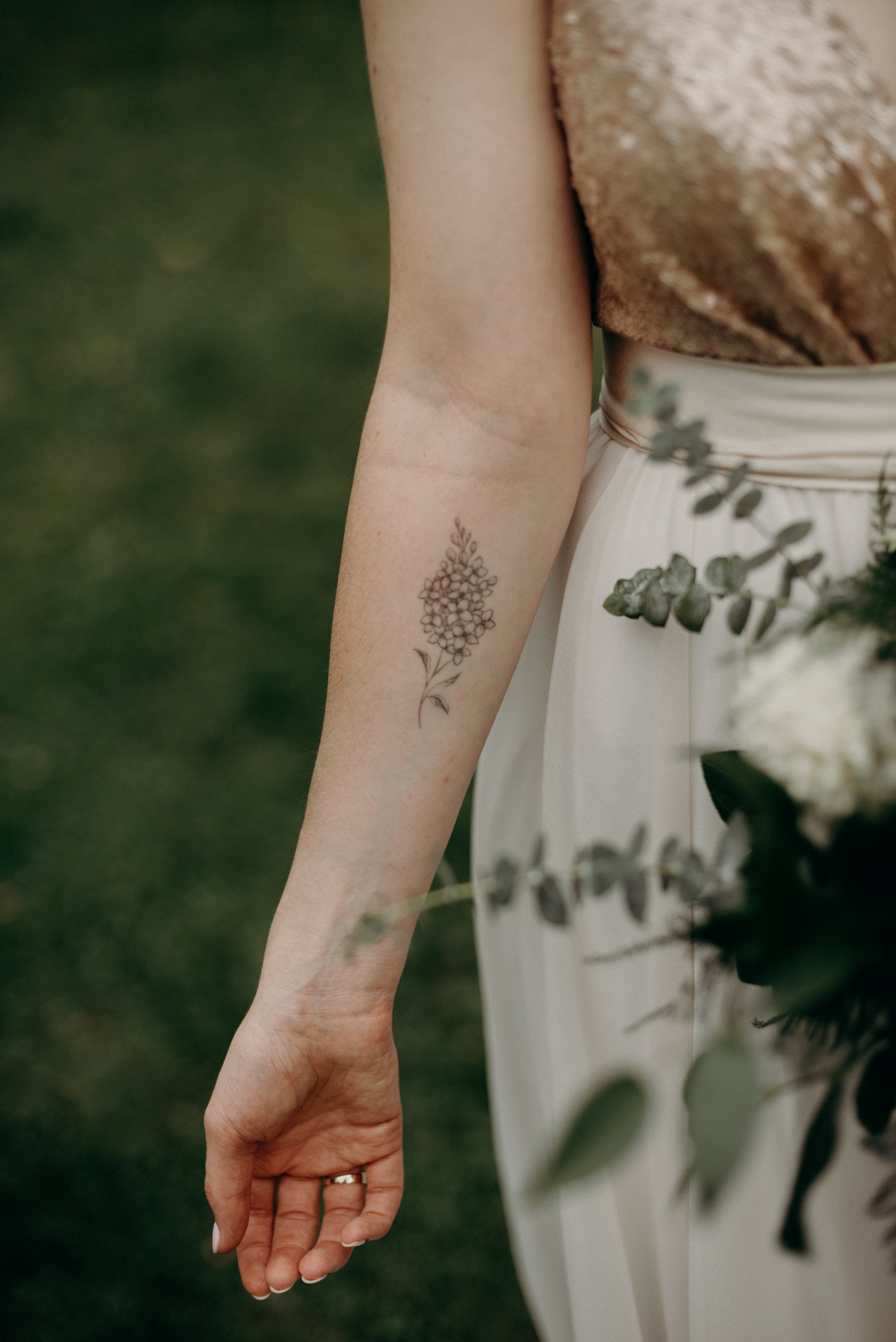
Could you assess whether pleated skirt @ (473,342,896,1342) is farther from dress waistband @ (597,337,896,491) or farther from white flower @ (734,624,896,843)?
white flower @ (734,624,896,843)

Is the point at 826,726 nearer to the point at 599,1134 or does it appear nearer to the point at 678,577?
the point at 599,1134

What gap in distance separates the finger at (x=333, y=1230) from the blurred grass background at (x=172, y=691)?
0.90m

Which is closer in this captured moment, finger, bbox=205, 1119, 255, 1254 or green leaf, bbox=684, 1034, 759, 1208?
green leaf, bbox=684, 1034, 759, 1208

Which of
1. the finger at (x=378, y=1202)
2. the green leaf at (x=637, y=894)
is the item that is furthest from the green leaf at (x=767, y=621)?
the finger at (x=378, y=1202)

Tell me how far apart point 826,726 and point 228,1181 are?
2.87 ft

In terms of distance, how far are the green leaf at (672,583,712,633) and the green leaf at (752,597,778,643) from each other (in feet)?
0.30

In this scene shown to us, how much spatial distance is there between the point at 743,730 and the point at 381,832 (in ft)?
1.80

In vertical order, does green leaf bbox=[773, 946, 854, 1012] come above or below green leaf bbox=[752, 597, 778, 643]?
below

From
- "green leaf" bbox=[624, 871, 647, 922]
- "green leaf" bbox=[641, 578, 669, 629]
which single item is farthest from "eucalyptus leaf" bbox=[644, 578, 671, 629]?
"green leaf" bbox=[624, 871, 647, 922]

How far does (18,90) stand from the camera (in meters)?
7.32

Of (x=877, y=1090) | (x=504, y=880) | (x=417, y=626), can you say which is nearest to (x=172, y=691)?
(x=417, y=626)

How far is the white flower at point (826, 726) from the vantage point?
0.60 metres

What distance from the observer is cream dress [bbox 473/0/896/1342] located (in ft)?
3.14

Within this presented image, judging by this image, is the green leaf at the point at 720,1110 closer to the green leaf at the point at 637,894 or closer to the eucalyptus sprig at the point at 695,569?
the green leaf at the point at 637,894
